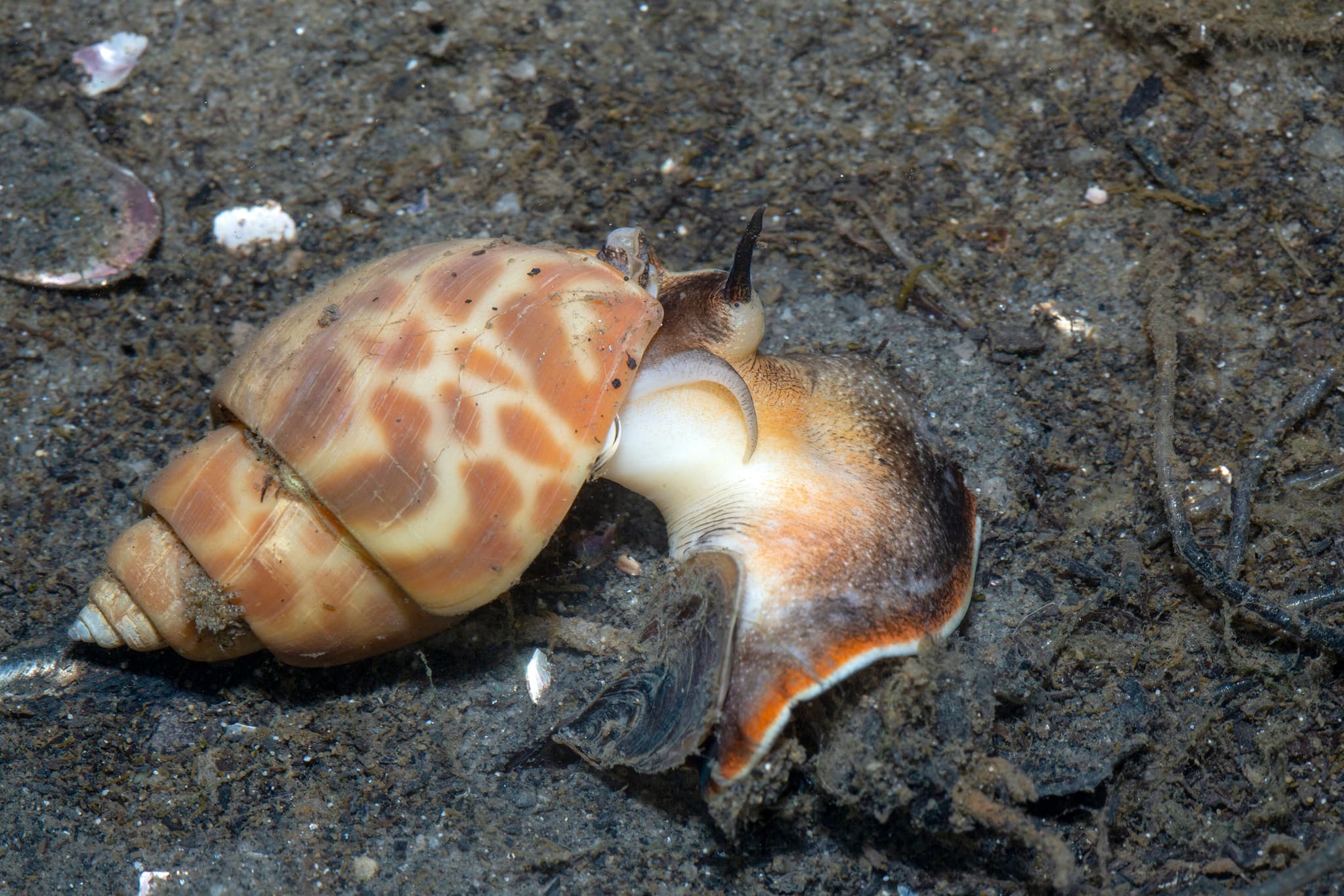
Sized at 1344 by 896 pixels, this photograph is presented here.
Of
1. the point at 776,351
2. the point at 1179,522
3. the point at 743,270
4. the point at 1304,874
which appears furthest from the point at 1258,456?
the point at 743,270

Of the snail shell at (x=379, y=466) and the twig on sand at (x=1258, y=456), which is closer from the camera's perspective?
the snail shell at (x=379, y=466)

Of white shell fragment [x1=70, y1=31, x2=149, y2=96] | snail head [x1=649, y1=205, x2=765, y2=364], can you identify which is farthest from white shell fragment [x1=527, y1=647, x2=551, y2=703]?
white shell fragment [x1=70, y1=31, x2=149, y2=96]

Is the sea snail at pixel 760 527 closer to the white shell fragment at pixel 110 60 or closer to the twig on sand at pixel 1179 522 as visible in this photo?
the twig on sand at pixel 1179 522

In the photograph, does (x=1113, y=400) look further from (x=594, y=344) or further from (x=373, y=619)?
(x=373, y=619)

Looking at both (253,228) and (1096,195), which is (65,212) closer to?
(253,228)

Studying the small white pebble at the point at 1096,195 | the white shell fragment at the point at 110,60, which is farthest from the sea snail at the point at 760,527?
the white shell fragment at the point at 110,60
